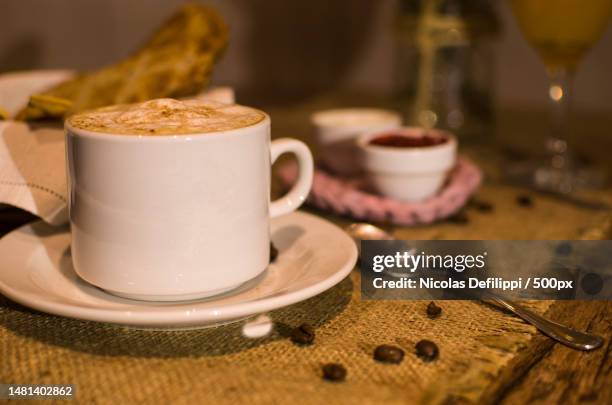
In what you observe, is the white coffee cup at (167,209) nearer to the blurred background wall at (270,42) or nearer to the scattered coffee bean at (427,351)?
the scattered coffee bean at (427,351)

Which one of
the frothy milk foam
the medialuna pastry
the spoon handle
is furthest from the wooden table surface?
the frothy milk foam

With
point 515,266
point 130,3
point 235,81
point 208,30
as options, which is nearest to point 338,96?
point 235,81

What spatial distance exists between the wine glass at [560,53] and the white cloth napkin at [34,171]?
35.6 inches

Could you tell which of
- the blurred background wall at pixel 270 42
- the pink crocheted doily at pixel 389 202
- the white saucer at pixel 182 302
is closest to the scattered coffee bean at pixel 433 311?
the white saucer at pixel 182 302

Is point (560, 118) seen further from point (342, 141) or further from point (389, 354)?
point (389, 354)

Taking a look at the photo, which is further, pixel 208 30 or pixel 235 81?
pixel 235 81

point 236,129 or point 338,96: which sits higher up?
point 236,129

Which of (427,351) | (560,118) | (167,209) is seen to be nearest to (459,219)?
(560,118)

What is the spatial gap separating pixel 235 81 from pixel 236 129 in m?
2.23

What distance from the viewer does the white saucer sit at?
2.49ft

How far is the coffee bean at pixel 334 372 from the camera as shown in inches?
29.7

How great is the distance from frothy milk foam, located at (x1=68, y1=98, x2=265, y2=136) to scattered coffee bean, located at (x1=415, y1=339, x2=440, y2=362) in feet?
1.00

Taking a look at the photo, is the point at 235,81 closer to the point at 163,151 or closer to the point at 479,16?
the point at 479,16

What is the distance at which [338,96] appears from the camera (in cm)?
245
